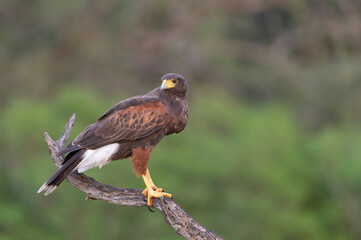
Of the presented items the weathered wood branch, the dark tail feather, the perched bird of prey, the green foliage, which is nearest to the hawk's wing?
the perched bird of prey

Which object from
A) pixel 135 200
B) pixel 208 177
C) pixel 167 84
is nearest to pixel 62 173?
pixel 135 200

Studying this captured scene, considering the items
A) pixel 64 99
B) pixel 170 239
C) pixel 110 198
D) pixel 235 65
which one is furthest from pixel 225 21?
pixel 110 198

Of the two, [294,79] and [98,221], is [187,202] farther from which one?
[294,79]

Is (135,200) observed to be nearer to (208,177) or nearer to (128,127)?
Result: (128,127)

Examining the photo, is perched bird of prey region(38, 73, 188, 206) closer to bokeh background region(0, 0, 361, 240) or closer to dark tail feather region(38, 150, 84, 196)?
dark tail feather region(38, 150, 84, 196)

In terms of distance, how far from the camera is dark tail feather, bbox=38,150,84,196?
22.3ft

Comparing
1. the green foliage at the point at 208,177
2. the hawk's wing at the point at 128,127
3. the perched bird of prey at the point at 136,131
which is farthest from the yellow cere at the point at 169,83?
the green foliage at the point at 208,177

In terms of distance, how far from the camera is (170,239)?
22.1 meters

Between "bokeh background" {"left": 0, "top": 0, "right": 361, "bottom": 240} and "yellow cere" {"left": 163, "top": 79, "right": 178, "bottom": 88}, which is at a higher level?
"bokeh background" {"left": 0, "top": 0, "right": 361, "bottom": 240}

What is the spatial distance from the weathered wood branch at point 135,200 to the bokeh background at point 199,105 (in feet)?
42.8

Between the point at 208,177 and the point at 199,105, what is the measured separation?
2.99 m

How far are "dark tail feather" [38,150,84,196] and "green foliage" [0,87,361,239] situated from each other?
13.3m

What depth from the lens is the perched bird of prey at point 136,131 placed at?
7.13 meters

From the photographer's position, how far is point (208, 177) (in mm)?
24328
